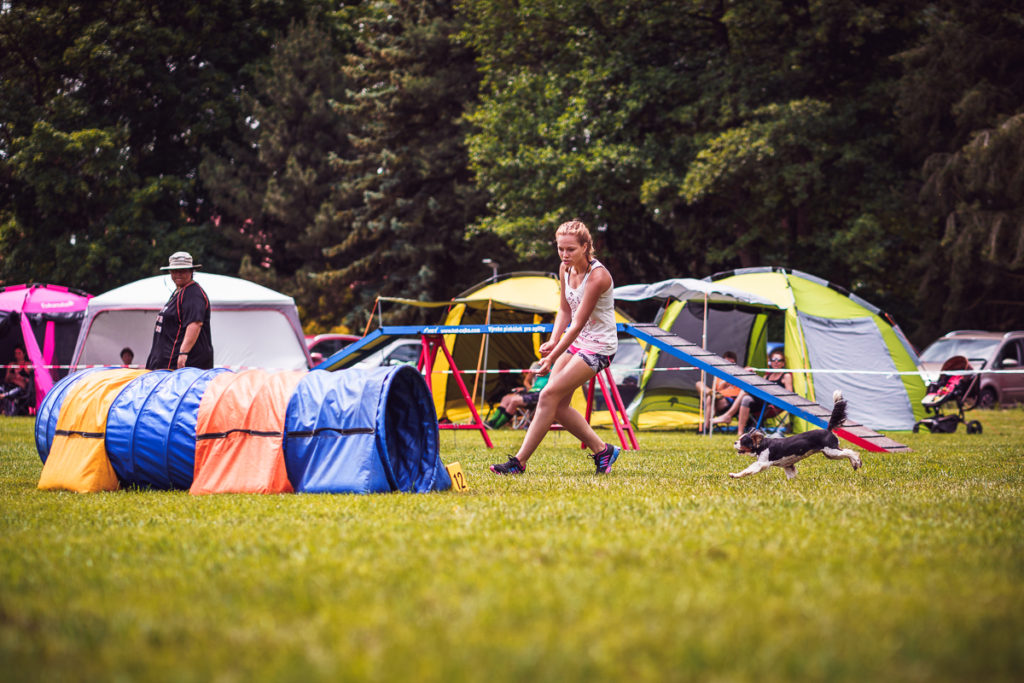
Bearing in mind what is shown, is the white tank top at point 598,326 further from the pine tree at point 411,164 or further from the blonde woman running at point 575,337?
the pine tree at point 411,164

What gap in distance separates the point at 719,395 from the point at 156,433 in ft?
34.0

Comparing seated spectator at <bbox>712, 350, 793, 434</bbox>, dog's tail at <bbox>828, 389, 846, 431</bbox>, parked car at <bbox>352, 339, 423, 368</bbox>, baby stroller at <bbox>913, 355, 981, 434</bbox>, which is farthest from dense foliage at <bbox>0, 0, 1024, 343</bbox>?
dog's tail at <bbox>828, 389, 846, 431</bbox>

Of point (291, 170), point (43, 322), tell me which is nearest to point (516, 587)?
point (43, 322)

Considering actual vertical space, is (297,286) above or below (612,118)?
below

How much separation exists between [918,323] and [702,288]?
1461 centimetres

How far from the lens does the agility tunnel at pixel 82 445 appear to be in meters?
6.18

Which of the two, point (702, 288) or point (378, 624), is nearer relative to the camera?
point (378, 624)

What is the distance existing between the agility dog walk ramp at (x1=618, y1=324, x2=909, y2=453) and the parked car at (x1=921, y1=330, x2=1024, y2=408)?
1333 cm

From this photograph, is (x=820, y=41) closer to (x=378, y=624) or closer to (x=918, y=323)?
(x=918, y=323)

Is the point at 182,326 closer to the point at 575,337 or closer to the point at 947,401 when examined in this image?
the point at 575,337

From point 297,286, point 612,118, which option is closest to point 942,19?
point 612,118

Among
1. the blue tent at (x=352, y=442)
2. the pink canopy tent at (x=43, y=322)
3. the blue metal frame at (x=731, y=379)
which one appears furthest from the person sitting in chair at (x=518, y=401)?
the pink canopy tent at (x=43, y=322)

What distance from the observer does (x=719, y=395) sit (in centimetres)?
1485

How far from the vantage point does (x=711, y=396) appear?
45.6 ft
